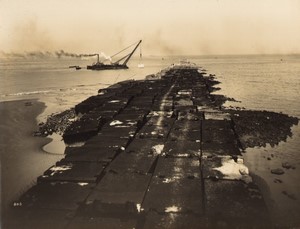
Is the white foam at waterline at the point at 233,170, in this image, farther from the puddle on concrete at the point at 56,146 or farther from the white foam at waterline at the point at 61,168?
the puddle on concrete at the point at 56,146

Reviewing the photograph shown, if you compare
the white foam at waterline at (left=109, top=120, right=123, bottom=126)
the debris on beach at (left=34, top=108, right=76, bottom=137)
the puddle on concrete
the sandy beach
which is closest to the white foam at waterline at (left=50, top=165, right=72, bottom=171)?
the sandy beach

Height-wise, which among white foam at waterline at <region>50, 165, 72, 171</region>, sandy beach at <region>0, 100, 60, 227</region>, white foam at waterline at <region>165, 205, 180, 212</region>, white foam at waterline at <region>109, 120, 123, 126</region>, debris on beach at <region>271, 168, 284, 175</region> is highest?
white foam at waterline at <region>109, 120, 123, 126</region>

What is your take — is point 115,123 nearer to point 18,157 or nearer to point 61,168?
point 18,157

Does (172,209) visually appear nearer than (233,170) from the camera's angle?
Yes

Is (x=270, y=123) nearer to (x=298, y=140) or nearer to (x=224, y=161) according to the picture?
(x=298, y=140)

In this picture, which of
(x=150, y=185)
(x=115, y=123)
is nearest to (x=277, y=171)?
(x=150, y=185)

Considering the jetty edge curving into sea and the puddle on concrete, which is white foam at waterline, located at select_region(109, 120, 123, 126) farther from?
the puddle on concrete

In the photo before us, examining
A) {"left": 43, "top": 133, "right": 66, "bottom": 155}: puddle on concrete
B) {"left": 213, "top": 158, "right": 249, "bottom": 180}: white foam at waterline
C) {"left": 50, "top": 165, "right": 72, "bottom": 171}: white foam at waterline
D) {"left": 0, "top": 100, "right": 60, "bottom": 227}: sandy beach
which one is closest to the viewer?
{"left": 213, "top": 158, "right": 249, "bottom": 180}: white foam at waterline

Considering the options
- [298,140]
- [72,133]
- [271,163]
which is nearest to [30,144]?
[72,133]

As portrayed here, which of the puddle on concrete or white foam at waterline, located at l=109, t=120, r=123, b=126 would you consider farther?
white foam at waterline, located at l=109, t=120, r=123, b=126
